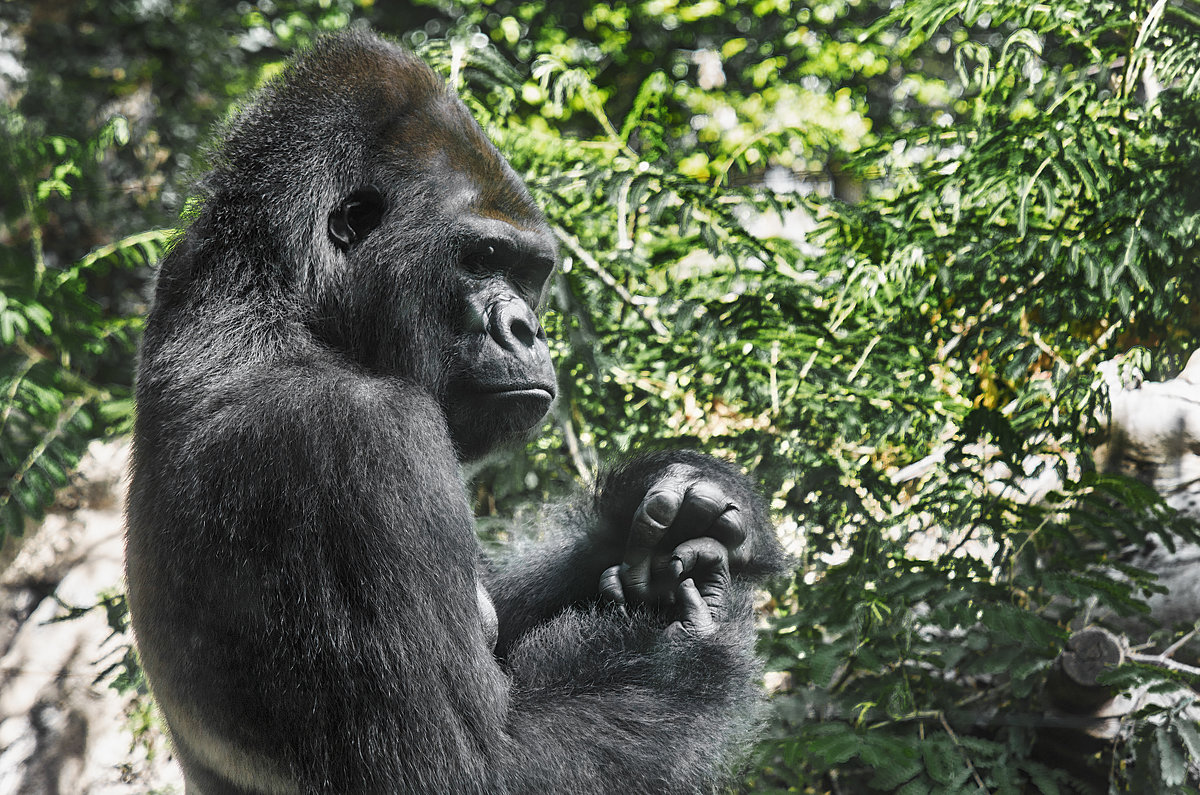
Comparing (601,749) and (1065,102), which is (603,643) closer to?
(601,749)

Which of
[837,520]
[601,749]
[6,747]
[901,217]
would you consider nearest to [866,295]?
[901,217]

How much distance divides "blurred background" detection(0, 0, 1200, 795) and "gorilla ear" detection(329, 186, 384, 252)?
1.25ft

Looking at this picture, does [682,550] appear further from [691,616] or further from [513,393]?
[513,393]

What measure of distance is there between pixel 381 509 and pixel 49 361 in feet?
8.78

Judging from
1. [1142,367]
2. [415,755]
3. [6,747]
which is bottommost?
[6,747]

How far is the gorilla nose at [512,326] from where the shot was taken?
1502mm

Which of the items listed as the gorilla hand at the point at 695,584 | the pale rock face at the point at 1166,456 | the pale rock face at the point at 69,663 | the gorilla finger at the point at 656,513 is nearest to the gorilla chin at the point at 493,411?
the gorilla finger at the point at 656,513

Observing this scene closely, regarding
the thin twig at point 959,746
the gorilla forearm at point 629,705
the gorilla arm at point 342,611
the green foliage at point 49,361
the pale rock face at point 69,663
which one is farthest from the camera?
the pale rock face at point 69,663

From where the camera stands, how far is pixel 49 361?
3.29 m

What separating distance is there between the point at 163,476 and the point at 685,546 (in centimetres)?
83

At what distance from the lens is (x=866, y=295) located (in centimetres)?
240

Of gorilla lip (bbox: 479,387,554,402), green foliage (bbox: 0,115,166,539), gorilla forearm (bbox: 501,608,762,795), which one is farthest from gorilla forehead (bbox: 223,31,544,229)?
green foliage (bbox: 0,115,166,539)

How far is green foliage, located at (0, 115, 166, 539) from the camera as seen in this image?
9.80 ft

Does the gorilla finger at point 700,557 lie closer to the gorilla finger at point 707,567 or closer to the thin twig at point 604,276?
the gorilla finger at point 707,567
